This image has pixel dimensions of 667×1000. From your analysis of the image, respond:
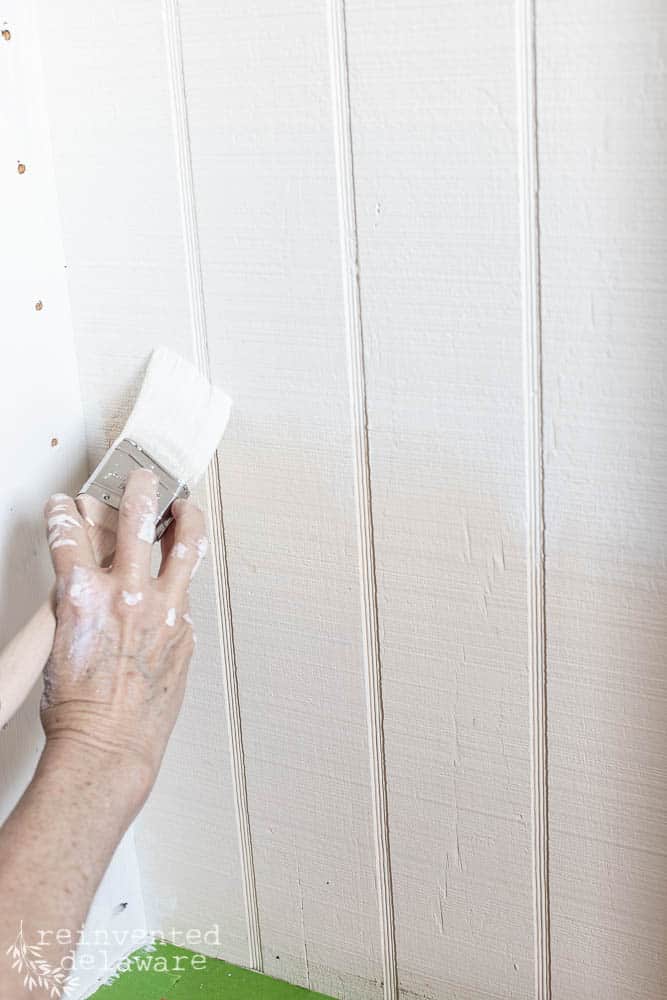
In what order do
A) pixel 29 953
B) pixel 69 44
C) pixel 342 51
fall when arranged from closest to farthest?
pixel 29 953 → pixel 342 51 → pixel 69 44

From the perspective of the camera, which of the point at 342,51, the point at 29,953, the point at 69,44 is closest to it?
the point at 29,953

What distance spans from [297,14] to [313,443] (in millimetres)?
291

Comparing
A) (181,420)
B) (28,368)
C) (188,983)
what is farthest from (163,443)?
(188,983)

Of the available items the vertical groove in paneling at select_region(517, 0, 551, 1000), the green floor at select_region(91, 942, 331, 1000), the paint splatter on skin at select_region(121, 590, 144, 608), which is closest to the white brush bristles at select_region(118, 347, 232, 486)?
the paint splatter on skin at select_region(121, 590, 144, 608)

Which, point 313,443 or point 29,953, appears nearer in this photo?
point 29,953

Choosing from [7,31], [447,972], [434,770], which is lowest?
[447,972]

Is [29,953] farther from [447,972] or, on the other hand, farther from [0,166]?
[0,166]

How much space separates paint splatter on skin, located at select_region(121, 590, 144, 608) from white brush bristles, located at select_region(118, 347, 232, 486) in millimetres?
108

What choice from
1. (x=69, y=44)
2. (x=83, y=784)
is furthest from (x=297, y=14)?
(x=83, y=784)

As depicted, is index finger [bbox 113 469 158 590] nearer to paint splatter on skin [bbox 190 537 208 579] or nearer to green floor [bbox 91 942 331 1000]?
paint splatter on skin [bbox 190 537 208 579]

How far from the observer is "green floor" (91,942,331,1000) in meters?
1.01

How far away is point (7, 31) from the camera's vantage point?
839 mm

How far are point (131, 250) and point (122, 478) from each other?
176mm

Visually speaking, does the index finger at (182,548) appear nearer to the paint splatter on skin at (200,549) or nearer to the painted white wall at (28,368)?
the paint splatter on skin at (200,549)
